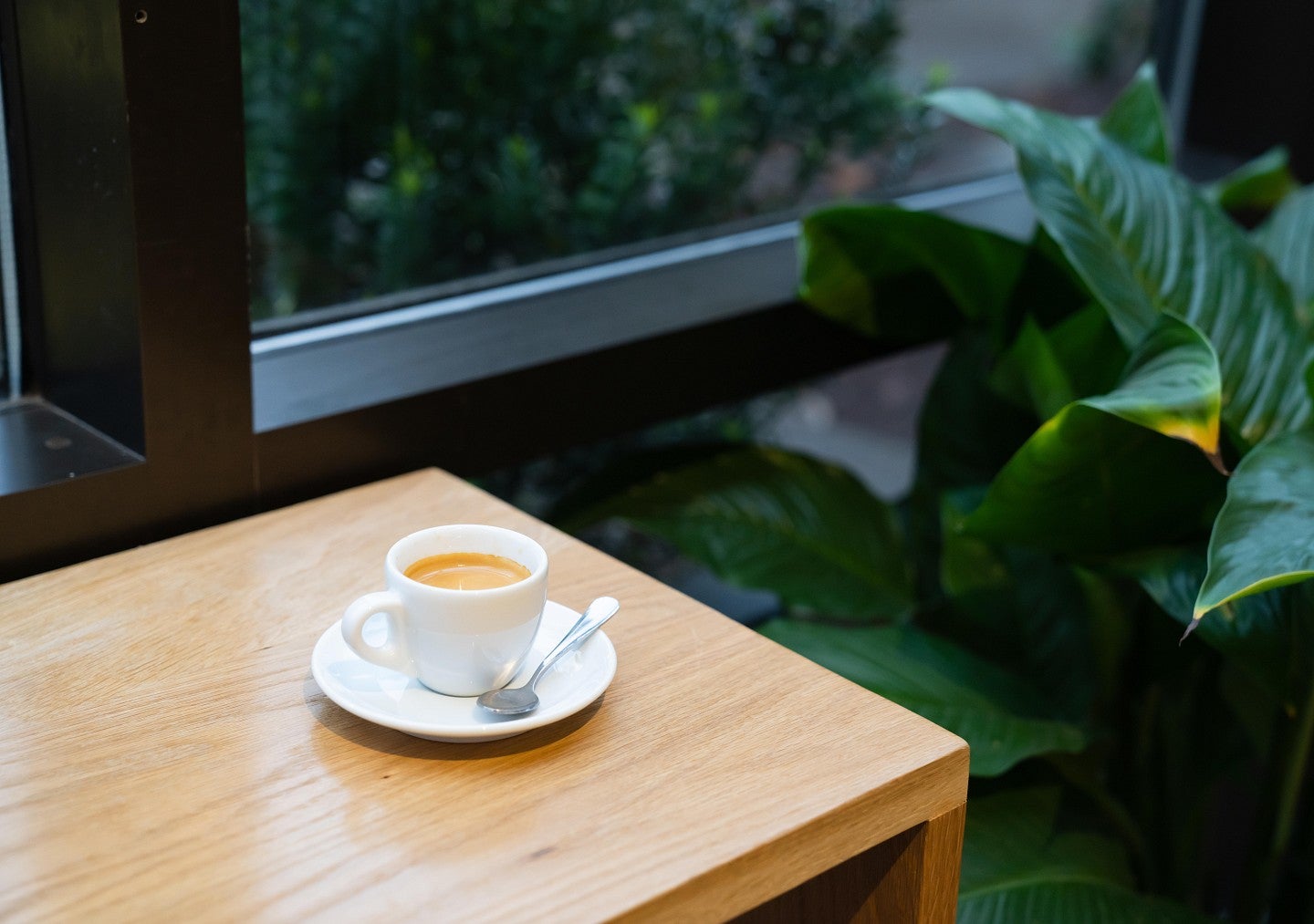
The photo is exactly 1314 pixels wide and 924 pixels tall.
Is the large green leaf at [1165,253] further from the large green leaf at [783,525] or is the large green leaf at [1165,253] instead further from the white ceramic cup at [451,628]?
the white ceramic cup at [451,628]

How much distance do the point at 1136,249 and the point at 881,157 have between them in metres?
0.71

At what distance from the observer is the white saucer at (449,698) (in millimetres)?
641

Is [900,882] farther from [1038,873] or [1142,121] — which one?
[1142,121]

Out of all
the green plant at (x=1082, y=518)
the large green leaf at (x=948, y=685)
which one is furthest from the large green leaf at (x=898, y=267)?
the large green leaf at (x=948, y=685)

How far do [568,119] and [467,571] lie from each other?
0.92m

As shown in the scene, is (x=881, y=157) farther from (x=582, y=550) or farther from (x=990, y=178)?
(x=582, y=550)

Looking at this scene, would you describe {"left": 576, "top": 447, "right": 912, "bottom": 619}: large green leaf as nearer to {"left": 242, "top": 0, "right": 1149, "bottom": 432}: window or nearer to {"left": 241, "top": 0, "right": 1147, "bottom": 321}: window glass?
{"left": 242, "top": 0, "right": 1149, "bottom": 432}: window

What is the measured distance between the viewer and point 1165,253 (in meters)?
1.10

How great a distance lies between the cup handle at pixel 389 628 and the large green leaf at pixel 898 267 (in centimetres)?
62

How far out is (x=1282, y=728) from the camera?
1146 mm

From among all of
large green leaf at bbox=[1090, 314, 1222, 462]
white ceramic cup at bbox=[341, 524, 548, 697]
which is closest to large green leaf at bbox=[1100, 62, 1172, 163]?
large green leaf at bbox=[1090, 314, 1222, 462]

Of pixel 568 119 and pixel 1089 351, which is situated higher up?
pixel 568 119

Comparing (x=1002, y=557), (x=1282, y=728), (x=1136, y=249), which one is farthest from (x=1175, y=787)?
(x=1136, y=249)

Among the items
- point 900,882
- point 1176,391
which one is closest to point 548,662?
point 900,882
